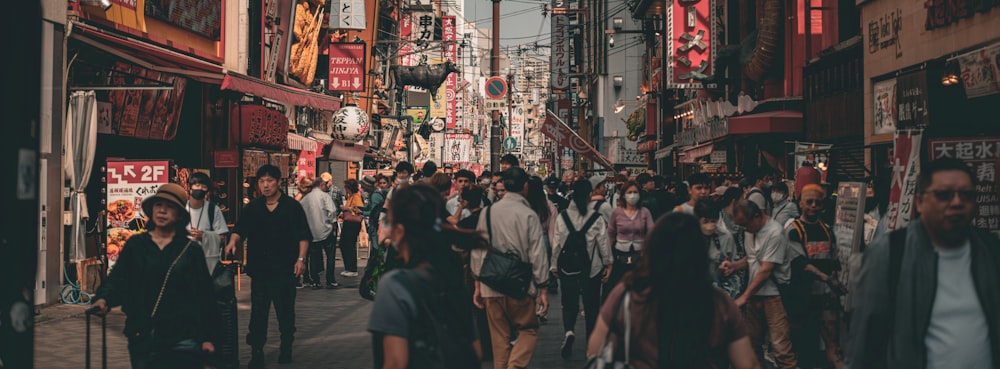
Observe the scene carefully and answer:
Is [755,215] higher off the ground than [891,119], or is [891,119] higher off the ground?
[891,119]

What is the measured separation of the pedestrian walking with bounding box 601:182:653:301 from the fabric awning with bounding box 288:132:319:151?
18836 mm

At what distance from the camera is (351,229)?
1883 cm

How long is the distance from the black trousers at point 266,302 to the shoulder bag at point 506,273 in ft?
7.70

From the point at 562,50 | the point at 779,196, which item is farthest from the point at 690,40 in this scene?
the point at 562,50

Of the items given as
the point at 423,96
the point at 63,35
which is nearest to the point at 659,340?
the point at 63,35

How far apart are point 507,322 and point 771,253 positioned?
2260 millimetres

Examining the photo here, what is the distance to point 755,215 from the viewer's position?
8.73 m

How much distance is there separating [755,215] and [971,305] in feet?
15.1

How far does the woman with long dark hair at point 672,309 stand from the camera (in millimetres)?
4094

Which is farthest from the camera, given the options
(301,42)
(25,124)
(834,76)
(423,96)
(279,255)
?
(423,96)

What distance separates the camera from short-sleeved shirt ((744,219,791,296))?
8.71 meters

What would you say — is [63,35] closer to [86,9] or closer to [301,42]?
[86,9]

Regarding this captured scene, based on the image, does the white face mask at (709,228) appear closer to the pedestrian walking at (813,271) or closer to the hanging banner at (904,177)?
the pedestrian walking at (813,271)

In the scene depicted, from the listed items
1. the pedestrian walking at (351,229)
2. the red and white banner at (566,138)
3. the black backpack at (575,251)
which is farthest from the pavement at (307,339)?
the red and white banner at (566,138)
